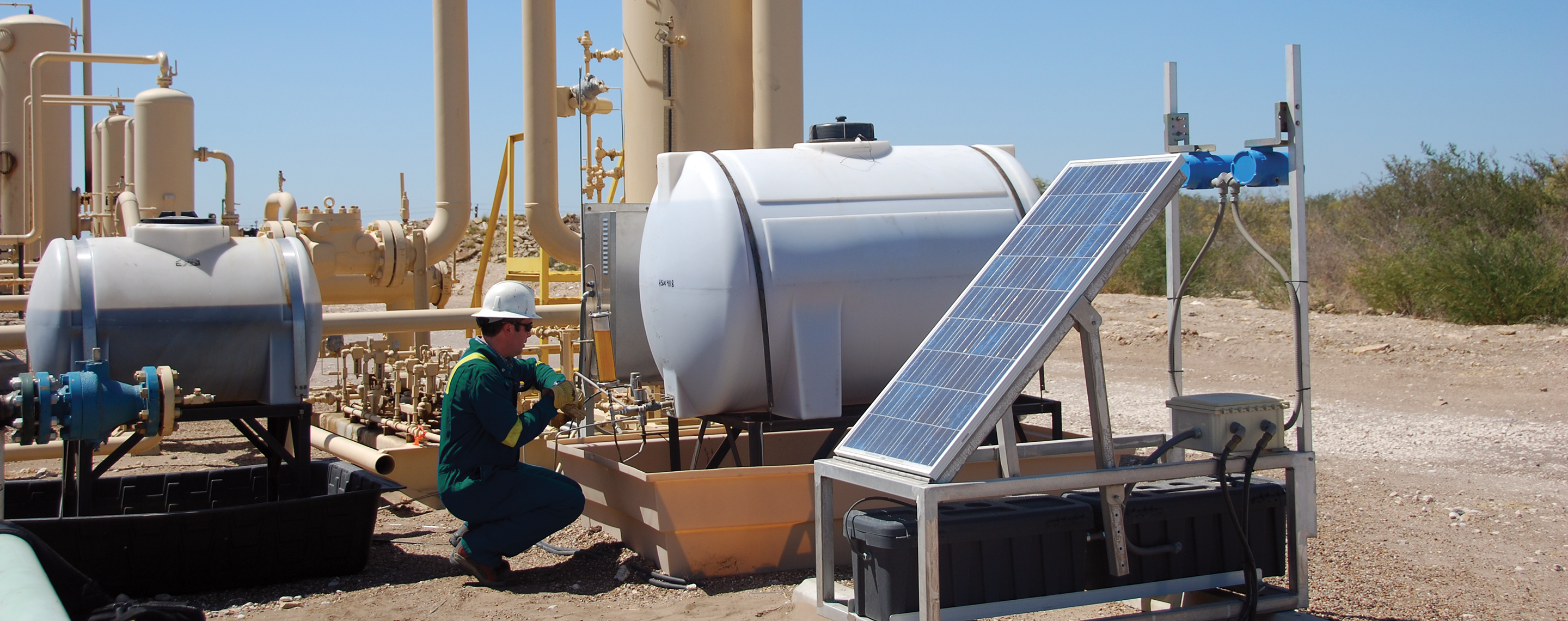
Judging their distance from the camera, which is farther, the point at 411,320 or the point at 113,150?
the point at 113,150

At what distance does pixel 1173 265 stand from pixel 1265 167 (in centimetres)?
74

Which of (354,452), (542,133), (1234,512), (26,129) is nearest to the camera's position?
(1234,512)

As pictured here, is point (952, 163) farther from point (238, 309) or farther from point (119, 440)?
point (119, 440)

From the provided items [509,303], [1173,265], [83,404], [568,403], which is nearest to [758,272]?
[568,403]

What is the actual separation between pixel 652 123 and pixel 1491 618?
19.5ft

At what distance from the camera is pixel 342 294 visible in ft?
36.8

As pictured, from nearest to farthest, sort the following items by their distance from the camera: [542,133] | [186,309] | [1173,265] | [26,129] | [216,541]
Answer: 1. [1173,265]
2. [216,541]
3. [186,309]
4. [542,133]
5. [26,129]

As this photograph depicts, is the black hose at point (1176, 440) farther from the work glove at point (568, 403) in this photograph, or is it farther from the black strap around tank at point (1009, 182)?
the work glove at point (568, 403)

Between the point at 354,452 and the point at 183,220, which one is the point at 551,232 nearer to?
the point at 354,452

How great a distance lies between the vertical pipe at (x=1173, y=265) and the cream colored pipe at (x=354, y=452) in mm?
4248

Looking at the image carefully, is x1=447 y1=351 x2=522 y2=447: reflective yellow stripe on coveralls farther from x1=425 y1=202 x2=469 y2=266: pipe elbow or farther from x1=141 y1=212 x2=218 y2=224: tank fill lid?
x1=425 y1=202 x2=469 y2=266: pipe elbow

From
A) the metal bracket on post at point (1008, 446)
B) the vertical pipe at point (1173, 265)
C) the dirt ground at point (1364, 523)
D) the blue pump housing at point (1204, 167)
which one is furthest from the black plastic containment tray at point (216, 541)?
the blue pump housing at point (1204, 167)

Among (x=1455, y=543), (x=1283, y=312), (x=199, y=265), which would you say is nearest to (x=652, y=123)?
(x=199, y=265)

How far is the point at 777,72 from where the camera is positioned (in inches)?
328
